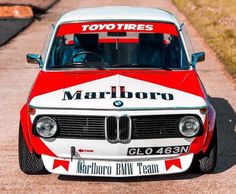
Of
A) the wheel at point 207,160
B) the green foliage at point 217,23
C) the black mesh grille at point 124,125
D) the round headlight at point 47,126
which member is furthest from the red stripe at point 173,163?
the green foliage at point 217,23

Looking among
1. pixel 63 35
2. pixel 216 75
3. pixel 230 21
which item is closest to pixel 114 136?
pixel 63 35

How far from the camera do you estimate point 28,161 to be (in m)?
6.85

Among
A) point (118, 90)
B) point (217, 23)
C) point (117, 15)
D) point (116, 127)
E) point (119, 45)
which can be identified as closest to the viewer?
point (116, 127)

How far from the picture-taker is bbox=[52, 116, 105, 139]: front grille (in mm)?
6285

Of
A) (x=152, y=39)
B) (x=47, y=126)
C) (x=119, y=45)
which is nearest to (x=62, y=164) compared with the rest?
(x=47, y=126)

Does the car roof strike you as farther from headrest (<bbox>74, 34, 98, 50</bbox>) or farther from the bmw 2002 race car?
the bmw 2002 race car

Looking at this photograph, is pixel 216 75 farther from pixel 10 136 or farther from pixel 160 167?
pixel 160 167

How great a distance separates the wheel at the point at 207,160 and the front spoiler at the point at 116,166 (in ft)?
0.96

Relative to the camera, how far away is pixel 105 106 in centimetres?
626

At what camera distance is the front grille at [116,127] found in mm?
6273

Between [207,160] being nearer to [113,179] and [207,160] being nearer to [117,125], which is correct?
[113,179]

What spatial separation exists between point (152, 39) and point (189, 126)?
177cm

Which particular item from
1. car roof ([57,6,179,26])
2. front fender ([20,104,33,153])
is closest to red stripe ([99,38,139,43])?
car roof ([57,6,179,26])

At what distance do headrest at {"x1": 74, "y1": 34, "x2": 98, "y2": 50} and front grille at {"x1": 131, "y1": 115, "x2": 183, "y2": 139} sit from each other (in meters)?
1.84
